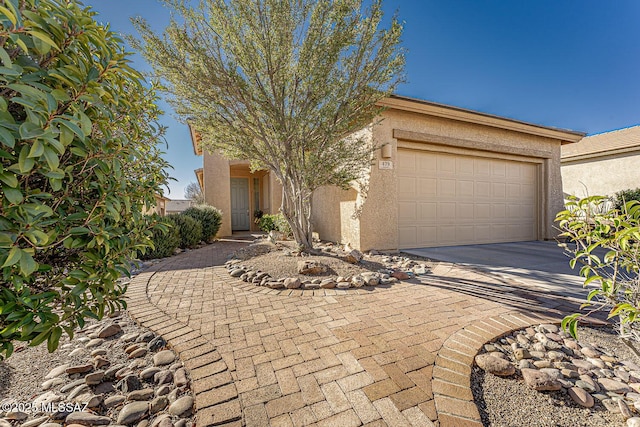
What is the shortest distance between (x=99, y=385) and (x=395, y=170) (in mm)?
5531

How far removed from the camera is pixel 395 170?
5.65 m

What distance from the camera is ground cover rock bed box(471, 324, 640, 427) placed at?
1.39 metres

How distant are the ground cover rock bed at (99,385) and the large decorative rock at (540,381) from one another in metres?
2.07

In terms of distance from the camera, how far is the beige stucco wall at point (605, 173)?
32.9 ft

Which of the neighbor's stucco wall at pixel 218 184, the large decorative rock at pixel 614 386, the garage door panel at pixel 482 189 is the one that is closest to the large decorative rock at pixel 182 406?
the large decorative rock at pixel 614 386

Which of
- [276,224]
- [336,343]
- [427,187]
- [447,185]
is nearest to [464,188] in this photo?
[447,185]

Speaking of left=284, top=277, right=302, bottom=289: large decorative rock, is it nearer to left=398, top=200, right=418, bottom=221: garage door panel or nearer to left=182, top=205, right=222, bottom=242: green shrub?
left=398, top=200, right=418, bottom=221: garage door panel

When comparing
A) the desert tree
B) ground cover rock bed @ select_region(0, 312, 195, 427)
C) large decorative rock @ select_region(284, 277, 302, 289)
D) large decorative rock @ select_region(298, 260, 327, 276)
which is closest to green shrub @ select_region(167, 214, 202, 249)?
the desert tree

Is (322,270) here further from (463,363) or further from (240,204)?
(240,204)

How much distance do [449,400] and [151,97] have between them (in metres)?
2.89

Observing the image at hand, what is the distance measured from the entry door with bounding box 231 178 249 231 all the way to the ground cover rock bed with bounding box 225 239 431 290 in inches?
274

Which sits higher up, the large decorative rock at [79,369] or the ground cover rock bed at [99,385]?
the large decorative rock at [79,369]

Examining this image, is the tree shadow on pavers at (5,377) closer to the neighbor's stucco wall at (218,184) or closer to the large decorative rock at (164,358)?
the large decorative rock at (164,358)

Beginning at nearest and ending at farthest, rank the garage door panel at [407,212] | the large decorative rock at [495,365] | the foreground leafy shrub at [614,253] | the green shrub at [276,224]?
the foreground leafy shrub at [614,253], the large decorative rock at [495,365], the garage door panel at [407,212], the green shrub at [276,224]
